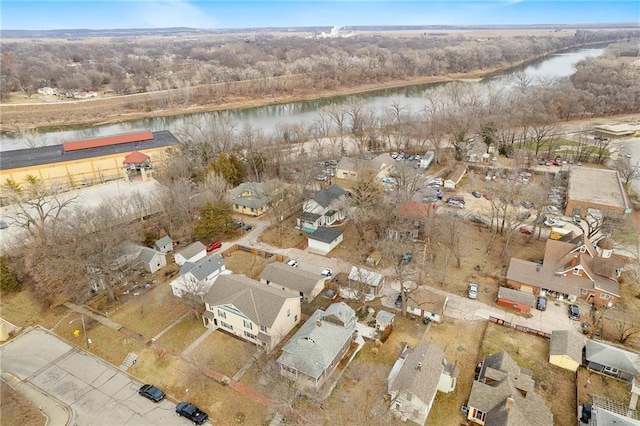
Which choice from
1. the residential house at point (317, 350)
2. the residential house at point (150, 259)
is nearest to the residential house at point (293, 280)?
the residential house at point (317, 350)

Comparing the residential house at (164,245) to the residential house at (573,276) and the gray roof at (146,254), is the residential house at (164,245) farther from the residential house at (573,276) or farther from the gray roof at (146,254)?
the residential house at (573,276)

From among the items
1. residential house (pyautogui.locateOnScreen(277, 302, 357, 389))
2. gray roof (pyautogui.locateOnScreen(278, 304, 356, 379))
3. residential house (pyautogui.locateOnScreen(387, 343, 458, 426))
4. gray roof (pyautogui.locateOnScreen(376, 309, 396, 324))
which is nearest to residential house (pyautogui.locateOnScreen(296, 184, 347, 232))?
gray roof (pyautogui.locateOnScreen(376, 309, 396, 324))

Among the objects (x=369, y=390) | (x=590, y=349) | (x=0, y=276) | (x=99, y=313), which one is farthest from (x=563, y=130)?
(x=0, y=276)

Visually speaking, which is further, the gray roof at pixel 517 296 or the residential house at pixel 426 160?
the residential house at pixel 426 160

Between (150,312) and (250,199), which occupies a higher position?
(250,199)

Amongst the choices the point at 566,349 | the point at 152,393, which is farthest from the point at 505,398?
the point at 152,393

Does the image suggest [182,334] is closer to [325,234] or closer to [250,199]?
[325,234]

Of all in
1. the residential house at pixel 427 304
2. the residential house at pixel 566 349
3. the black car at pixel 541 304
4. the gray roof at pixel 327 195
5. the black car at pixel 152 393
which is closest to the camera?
the black car at pixel 152 393
